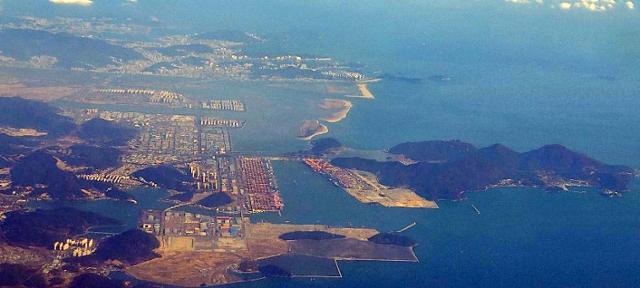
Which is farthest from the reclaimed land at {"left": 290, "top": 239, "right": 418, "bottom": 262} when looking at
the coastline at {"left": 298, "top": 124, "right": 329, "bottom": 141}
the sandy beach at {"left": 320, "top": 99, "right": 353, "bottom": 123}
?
the sandy beach at {"left": 320, "top": 99, "right": 353, "bottom": 123}

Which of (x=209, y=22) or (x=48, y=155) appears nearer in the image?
(x=48, y=155)

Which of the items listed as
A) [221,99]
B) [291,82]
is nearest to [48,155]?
[221,99]

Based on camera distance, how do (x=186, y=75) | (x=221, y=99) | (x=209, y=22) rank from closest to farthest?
(x=221, y=99) < (x=186, y=75) < (x=209, y=22)

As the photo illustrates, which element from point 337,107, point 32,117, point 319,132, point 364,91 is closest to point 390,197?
point 319,132

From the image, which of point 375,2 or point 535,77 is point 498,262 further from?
point 375,2

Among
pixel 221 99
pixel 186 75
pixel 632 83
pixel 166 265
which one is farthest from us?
pixel 632 83

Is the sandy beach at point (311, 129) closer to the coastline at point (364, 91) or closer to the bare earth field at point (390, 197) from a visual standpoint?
the bare earth field at point (390, 197)
